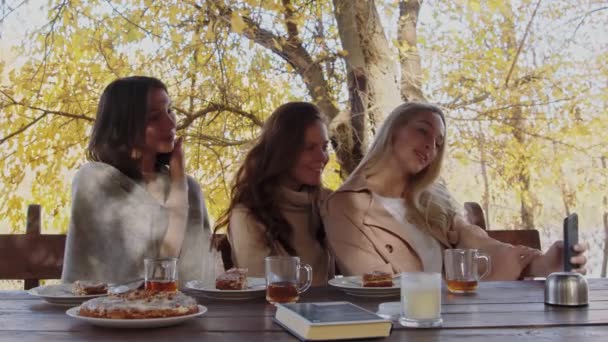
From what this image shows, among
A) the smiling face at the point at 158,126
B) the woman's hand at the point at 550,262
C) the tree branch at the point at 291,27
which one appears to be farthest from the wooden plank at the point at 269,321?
the tree branch at the point at 291,27

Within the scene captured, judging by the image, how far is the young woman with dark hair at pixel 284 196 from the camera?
2.30 meters

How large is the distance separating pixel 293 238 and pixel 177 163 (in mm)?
506

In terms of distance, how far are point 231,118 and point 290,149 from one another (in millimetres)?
2005

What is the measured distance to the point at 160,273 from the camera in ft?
5.22

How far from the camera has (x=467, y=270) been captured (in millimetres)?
1771

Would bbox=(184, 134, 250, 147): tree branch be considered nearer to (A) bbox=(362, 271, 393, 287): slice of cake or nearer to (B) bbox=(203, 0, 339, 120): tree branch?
(B) bbox=(203, 0, 339, 120): tree branch

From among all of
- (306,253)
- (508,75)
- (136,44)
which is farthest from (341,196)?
(508,75)

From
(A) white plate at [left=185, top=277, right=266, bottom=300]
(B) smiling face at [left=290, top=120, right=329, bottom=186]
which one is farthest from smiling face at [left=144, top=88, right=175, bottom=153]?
(A) white plate at [left=185, top=277, right=266, bottom=300]

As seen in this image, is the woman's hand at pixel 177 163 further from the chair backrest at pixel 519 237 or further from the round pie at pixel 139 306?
the chair backrest at pixel 519 237

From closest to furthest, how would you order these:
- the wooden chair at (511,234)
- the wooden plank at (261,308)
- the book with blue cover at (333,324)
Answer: the book with blue cover at (333,324) < the wooden plank at (261,308) < the wooden chair at (511,234)

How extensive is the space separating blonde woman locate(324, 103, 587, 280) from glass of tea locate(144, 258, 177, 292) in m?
0.77

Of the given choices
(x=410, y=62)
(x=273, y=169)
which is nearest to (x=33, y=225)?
(x=273, y=169)

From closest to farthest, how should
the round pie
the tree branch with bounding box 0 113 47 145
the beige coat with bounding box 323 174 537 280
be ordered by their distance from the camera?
the round pie, the beige coat with bounding box 323 174 537 280, the tree branch with bounding box 0 113 47 145

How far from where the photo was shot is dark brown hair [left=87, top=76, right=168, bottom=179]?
7.73ft
